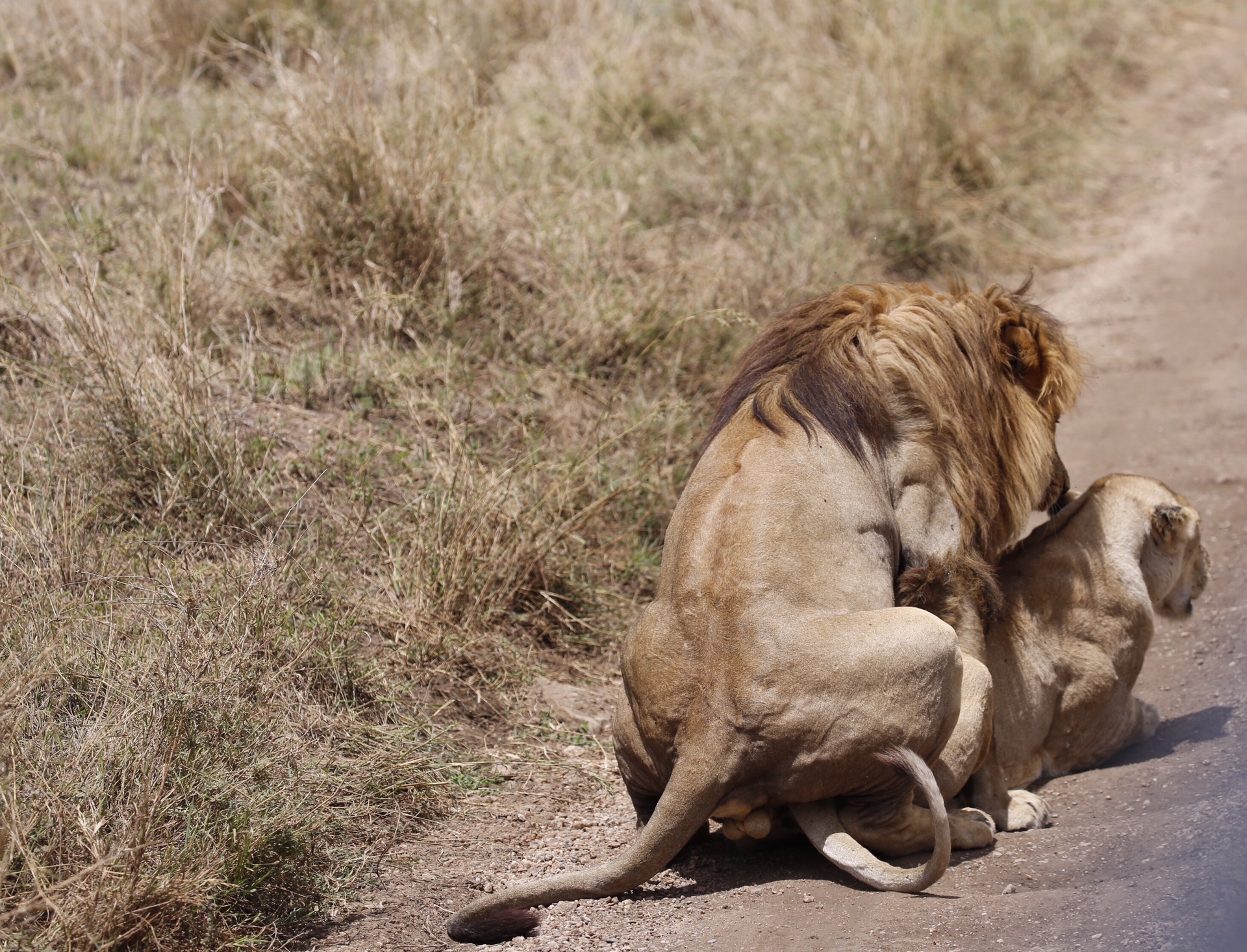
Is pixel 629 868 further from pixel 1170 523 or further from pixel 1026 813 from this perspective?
pixel 1170 523

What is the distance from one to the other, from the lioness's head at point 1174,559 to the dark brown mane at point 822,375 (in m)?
1.27

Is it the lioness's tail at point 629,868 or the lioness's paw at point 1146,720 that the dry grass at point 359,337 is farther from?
the lioness's paw at point 1146,720

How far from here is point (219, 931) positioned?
3.43m

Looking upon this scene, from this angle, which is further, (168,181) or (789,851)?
(168,181)

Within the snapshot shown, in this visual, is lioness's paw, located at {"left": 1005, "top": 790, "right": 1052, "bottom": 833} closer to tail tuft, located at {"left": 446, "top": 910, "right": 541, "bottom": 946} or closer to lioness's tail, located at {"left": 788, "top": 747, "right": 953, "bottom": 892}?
lioness's tail, located at {"left": 788, "top": 747, "right": 953, "bottom": 892}

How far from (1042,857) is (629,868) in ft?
4.26

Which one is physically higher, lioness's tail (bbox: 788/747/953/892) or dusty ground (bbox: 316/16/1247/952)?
lioness's tail (bbox: 788/747/953/892)

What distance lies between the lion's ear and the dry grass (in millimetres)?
1340

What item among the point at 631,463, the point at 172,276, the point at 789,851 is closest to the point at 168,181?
the point at 172,276

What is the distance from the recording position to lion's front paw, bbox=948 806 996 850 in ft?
13.2

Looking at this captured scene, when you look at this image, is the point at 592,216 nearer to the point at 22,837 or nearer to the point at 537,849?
the point at 537,849

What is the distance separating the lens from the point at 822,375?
4070 mm

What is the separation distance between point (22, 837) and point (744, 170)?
6.54 m

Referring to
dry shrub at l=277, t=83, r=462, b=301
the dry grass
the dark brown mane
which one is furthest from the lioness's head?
dry shrub at l=277, t=83, r=462, b=301
